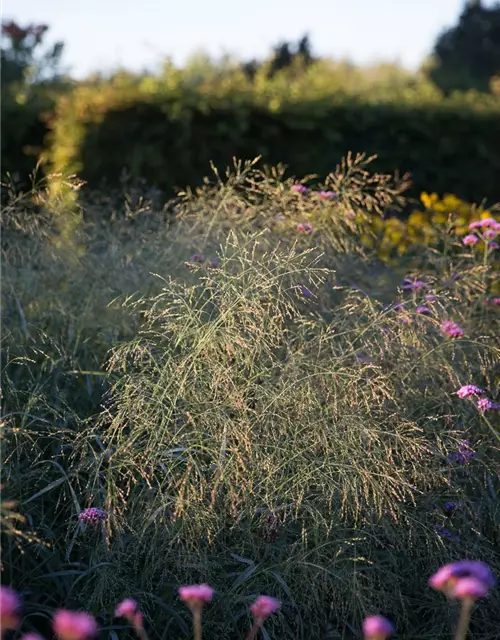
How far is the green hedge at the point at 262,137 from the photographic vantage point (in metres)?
8.53

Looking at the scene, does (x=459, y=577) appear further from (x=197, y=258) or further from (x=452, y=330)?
(x=197, y=258)

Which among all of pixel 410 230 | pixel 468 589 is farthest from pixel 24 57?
pixel 468 589

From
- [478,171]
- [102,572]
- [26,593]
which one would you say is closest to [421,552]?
[102,572]

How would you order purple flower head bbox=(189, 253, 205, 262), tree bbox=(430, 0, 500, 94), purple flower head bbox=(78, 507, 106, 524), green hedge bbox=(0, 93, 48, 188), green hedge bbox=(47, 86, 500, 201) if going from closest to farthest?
purple flower head bbox=(78, 507, 106, 524), purple flower head bbox=(189, 253, 205, 262), green hedge bbox=(47, 86, 500, 201), green hedge bbox=(0, 93, 48, 188), tree bbox=(430, 0, 500, 94)

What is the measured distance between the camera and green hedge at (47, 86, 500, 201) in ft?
28.0

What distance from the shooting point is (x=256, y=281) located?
3102mm

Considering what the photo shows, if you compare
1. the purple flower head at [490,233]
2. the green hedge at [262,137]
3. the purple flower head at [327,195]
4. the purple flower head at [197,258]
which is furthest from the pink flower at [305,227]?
the green hedge at [262,137]

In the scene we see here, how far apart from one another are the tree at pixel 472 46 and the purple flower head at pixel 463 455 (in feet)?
109

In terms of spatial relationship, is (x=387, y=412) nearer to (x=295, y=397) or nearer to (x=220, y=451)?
(x=295, y=397)

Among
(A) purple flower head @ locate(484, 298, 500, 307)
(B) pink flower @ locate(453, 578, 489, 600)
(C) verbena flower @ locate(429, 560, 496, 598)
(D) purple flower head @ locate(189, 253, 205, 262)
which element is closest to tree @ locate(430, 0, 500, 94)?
(A) purple flower head @ locate(484, 298, 500, 307)

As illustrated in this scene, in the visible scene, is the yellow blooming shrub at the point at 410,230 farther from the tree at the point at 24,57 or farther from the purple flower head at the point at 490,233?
the tree at the point at 24,57

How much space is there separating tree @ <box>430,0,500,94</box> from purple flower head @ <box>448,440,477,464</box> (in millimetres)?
33073

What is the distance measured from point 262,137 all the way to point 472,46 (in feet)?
99.0

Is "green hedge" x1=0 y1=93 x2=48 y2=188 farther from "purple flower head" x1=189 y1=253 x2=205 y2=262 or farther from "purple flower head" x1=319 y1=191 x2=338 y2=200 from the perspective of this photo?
"purple flower head" x1=189 y1=253 x2=205 y2=262
